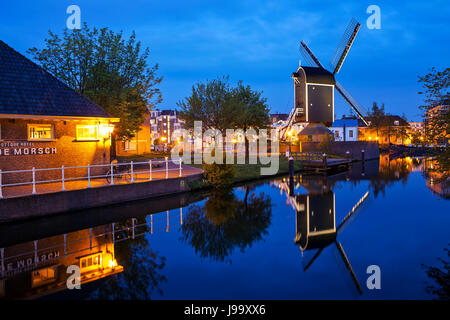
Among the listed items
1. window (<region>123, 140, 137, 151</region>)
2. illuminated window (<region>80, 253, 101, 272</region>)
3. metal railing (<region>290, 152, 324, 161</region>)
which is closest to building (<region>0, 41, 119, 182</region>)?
illuminated window (<region>80, 253, 101, 272</region>)

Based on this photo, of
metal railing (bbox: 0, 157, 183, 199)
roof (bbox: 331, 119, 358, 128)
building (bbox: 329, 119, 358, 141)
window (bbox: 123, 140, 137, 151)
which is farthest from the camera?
roof (bbox: 331, 119, 358, 128)

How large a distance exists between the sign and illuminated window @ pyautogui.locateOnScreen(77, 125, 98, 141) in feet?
5.91

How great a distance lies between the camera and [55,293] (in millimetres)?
6945

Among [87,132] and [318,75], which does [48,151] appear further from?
[318,75]

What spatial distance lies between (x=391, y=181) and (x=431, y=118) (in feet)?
64.4

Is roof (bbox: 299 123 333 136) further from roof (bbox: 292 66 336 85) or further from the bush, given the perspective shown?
the bush

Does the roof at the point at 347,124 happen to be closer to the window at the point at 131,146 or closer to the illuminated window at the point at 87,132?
the window at the point at 131,146

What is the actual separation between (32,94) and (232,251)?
1244 centimetres

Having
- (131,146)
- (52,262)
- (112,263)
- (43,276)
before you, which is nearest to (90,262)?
(112,263)

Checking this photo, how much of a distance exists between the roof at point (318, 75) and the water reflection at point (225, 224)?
3310cm

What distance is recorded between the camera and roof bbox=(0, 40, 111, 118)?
15.2 meters

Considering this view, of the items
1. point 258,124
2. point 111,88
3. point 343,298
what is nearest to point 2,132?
point 111,88

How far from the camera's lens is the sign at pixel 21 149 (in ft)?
49.5

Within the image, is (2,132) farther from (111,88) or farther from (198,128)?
(198,128)
